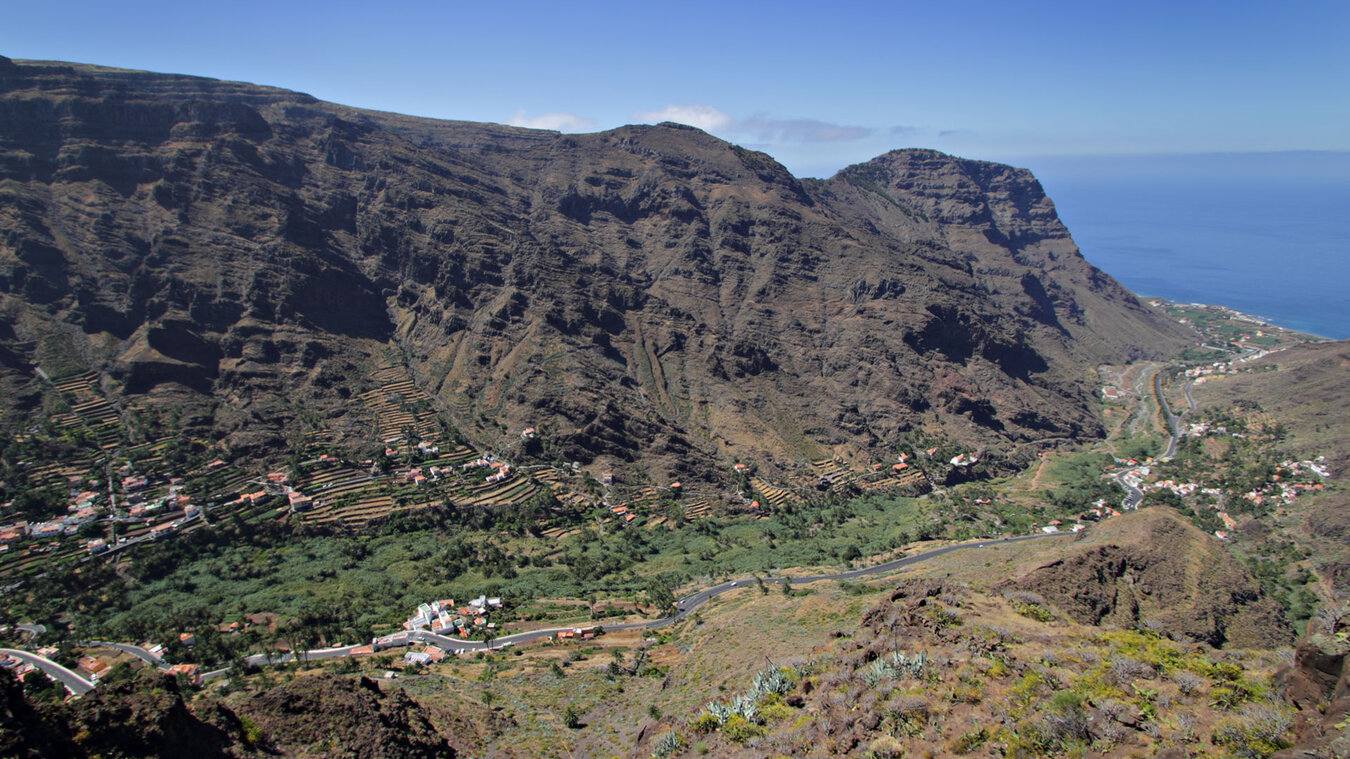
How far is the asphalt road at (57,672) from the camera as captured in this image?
4356cm

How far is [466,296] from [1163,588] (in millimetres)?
101545

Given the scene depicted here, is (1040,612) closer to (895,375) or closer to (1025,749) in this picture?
(1025,749)

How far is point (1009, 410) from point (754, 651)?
290 feet

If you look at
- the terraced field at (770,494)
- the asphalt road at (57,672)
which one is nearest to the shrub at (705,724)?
the asphalt road at (57,672)

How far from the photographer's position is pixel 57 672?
149 ft

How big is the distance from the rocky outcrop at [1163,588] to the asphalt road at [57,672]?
6190 cm

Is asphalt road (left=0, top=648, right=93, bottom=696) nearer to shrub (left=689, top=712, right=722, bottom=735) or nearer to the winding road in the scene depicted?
the winding road

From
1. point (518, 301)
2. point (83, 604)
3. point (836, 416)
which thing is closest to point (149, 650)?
point (83, 604)

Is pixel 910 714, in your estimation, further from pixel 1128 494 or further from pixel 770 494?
pixel 1128 494

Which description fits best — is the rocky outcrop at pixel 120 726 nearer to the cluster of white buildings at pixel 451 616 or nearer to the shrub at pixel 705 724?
the shrub at pixel 705 724

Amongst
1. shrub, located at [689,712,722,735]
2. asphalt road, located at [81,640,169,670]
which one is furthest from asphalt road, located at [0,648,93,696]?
shrub, located at [689,712,722,735]

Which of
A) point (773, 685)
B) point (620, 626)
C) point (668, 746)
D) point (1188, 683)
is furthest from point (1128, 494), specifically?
point (668, 746)

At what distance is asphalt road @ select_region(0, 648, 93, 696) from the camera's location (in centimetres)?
4356

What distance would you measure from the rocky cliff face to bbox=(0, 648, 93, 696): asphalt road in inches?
1391
